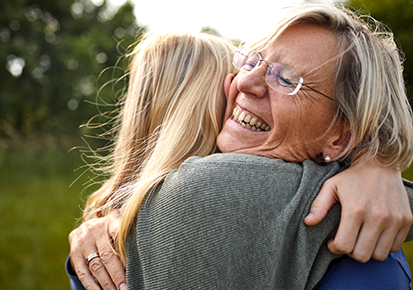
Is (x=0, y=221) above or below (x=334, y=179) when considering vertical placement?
below

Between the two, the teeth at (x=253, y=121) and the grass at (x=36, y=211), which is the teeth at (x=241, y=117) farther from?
the grass at (x=36, y=211)

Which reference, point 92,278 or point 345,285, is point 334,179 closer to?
point 345,285

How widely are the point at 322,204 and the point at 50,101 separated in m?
12.6

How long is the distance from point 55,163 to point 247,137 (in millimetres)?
9807

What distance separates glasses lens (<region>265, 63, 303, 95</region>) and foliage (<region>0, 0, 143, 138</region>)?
9.75 m

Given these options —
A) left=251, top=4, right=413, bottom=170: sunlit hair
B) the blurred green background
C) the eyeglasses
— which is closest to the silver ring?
the eyeglasses

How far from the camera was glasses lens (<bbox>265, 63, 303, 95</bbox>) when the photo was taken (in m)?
1.82

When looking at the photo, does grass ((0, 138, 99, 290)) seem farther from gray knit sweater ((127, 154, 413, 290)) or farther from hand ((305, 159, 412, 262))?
hand ((305, 159, 412, 262))

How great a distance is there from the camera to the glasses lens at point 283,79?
5.98 ft

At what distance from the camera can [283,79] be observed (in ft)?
6.05

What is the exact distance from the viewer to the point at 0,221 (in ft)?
21.5

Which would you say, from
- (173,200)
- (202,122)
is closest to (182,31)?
(202,122)

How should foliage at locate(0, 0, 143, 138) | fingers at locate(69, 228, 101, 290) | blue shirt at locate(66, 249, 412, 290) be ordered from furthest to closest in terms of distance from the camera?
foliage at locate(0, 0, 143, 138) → fingers at locate(69, 228, 101, 290) → blue shirt at locate(66, 249, 412, 290)

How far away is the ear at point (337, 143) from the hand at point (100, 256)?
4.13 ft
